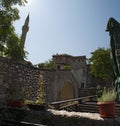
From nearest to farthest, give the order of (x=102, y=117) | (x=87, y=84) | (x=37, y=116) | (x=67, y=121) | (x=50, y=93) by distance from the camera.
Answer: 1. (x=102, y=117)
2. (x=67, y=121)
3. (x=37, y=116)
4. (x=50, y=93)
5. (x=87, y=84)

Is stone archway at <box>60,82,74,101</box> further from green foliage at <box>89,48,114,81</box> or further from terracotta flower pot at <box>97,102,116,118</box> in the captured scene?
terracotta flower pot at <box>97,102,116,118</box>

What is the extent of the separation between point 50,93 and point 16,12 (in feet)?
25.1

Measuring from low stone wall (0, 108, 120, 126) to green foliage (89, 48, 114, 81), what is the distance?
1209 inches

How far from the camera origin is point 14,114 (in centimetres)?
629

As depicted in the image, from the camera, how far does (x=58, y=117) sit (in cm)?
557

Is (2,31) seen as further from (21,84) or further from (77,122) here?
(77,122)

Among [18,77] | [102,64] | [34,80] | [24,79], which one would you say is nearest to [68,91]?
[34,80]

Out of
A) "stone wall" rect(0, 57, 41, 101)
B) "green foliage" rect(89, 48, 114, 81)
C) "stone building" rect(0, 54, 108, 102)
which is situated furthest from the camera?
"green foliage" rect(89, 48, 114, 81)

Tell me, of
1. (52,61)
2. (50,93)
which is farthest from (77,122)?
(52,61)

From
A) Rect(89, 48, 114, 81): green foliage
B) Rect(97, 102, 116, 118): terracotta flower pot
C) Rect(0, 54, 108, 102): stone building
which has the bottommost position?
Rect(97, 102, 116, 118): terracotta flower pot

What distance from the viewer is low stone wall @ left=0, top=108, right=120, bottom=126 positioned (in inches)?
191

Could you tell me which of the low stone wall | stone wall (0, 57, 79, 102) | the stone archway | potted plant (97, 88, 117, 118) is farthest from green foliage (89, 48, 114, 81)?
potted plant (97, 88, 117, 118)

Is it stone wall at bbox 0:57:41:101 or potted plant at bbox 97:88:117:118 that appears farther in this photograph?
stone wall at bbox 0:57:41:101

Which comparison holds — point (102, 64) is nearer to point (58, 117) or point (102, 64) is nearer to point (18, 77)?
point (18, 77)
